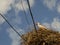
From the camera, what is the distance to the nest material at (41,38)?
12.0ft

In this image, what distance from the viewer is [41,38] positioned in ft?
12.0

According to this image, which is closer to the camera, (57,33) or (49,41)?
(49,41)

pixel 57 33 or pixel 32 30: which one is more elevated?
Answer: pixel 32 30

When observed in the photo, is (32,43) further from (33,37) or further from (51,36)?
(51,36)

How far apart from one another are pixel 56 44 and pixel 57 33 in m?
0.29

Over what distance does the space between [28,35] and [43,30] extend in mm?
325

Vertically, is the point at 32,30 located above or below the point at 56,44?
above

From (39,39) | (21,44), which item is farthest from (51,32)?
(21,44)

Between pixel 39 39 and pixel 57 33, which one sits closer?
pixel 39 39

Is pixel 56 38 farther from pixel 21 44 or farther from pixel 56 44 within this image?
pixel 21 44

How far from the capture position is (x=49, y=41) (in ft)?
12.0

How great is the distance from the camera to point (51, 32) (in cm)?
388

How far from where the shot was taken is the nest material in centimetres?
365

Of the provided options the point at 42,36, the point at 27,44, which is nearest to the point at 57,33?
the point at 42,36
